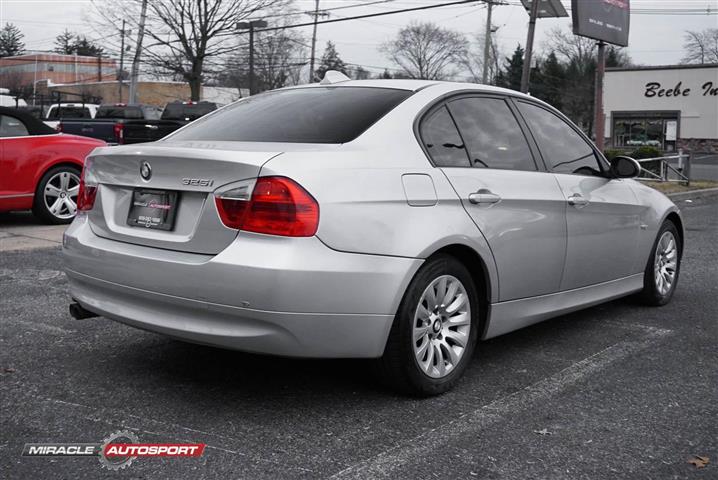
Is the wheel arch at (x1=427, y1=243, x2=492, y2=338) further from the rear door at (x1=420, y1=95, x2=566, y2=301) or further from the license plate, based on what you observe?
the license plate

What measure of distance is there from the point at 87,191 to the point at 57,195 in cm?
583

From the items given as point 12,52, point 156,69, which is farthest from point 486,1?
point 12,52

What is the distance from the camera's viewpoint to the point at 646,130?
50719mm

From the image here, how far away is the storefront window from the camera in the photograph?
49875 millimetres

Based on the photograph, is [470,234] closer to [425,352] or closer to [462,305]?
[462,305]

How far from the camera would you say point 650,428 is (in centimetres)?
349

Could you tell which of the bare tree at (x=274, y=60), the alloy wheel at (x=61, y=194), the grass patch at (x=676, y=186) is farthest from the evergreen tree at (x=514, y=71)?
the alloy wheel at (x=61, y=194)

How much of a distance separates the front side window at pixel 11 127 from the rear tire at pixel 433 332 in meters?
6.94

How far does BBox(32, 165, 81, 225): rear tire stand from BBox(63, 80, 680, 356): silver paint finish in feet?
18.5

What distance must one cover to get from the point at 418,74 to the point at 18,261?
66.7 metres

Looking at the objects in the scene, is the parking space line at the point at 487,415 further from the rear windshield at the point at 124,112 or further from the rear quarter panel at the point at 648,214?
the rear windshield at the point at 124,112

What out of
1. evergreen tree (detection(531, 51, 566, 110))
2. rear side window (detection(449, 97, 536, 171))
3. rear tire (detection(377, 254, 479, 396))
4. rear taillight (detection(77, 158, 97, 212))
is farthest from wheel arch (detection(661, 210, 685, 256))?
evergreen tree (detection(531, 51, 566, 110))

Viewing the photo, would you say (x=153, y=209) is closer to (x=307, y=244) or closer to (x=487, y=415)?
(x=307, y=244)

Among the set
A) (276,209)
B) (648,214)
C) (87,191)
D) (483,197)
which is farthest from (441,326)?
(648,214)
